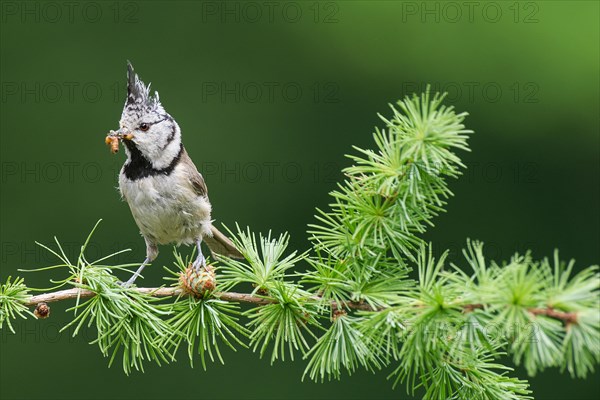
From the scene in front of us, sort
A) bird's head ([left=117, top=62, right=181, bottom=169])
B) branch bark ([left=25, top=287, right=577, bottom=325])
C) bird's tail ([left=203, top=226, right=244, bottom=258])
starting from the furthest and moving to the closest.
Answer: bird's tail ([left=203, top=226, right=244, bottom=258])
bird's head ([left=117, top=62, right=181, bottom=169])
branch bark ([left=25, top=287, right=577, bottom=325])

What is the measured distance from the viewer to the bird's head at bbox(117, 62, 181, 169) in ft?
9.42

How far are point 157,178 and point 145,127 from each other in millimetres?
215

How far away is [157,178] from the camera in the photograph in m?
3.00

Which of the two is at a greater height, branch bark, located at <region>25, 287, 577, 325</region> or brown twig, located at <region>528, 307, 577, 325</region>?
brown twig, located at <region>528, 307, 577, 325</region>

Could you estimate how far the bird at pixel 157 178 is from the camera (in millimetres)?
2904

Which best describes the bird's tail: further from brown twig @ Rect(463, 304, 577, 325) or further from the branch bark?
brown twig @ Rect(463, 304, 577, 325)

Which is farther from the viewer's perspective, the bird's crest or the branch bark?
the bird's crest

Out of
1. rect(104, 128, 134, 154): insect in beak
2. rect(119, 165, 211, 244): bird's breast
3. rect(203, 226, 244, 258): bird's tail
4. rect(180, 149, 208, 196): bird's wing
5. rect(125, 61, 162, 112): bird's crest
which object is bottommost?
rect(203, 226, 244, 258): bird's tail

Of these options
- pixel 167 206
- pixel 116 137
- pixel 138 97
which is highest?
pixel 138 97

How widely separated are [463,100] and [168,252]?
2211 mm

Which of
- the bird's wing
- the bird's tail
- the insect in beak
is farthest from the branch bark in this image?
the bird's tail

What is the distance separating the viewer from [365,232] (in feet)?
5.64

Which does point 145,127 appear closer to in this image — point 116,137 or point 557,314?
point 116,137

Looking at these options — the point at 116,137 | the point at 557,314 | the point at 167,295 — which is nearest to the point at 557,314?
the point at 557,314
